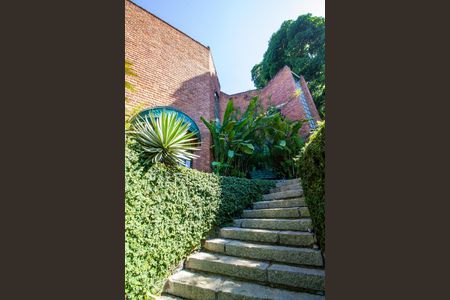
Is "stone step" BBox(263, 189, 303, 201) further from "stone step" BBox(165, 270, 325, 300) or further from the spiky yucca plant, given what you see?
the spiky yucca plant

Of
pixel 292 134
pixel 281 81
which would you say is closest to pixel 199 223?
pixel 292 134

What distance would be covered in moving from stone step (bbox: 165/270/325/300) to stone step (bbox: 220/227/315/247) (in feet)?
2.53

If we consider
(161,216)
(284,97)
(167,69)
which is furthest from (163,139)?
(284,97)

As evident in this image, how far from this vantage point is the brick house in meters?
6.77

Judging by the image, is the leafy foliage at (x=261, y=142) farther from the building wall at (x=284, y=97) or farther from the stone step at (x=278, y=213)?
the stone step at (x=278, y=213)

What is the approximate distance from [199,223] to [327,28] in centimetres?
367

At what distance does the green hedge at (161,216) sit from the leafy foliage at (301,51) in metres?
12.5

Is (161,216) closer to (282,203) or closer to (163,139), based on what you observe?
(163,139)

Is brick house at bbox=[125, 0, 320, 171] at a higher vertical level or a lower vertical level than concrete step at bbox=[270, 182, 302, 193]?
higher

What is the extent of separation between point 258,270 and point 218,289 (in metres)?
0.57

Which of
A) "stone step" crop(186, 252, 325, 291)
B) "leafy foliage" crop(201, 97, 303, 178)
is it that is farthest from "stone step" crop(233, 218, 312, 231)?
"leafy foliage" crop(201, 97, 303, 178)

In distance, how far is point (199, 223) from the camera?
384 cm
